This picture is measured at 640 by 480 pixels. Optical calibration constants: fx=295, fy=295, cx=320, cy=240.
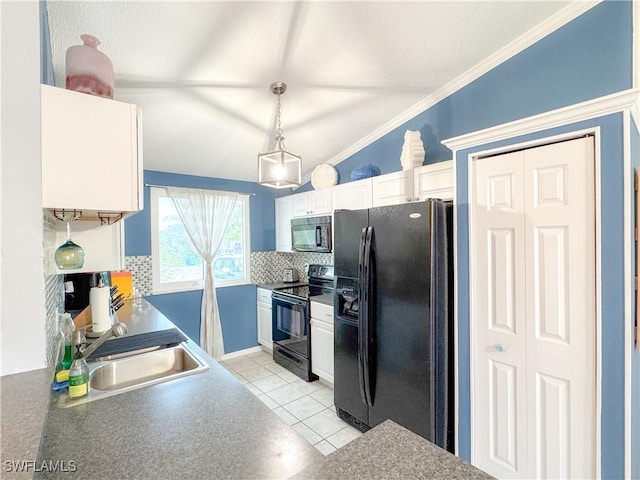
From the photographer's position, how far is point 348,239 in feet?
7.91

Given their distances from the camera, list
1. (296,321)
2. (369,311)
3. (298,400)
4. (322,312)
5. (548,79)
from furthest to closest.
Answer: (296,321), (322,312), (298,400), (369,311), (548,79)

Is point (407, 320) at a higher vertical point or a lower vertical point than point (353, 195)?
lower

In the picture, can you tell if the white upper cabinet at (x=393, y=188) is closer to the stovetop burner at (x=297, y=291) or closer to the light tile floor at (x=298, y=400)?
the stovetop burner at (x=297, y=291)

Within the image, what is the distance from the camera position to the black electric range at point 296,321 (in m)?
3.18

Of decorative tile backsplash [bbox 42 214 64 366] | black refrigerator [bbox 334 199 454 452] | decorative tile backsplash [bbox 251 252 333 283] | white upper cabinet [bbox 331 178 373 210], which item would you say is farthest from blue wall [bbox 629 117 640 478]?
decorative tile backsplash [bbox 251 252 333 283]

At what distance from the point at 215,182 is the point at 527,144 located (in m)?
3.31

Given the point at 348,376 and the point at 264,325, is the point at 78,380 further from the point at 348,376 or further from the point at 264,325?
the point at 264,325

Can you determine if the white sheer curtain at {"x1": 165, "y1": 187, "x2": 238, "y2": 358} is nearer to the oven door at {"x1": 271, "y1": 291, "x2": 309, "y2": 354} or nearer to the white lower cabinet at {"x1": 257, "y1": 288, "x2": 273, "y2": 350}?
the white lower cabinet at {"x1": 257, "y1": 288, "x2": 273, "y2": 350}

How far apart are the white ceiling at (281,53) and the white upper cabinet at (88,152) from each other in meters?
0.89

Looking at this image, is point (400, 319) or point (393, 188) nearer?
point (400, 319)

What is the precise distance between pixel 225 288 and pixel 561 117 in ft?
11.9

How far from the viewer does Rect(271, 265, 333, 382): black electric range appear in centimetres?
318

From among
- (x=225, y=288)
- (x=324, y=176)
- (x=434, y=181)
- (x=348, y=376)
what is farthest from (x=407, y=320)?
(x=225, y=288)

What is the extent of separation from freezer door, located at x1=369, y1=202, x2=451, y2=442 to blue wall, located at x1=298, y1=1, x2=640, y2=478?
194mm
